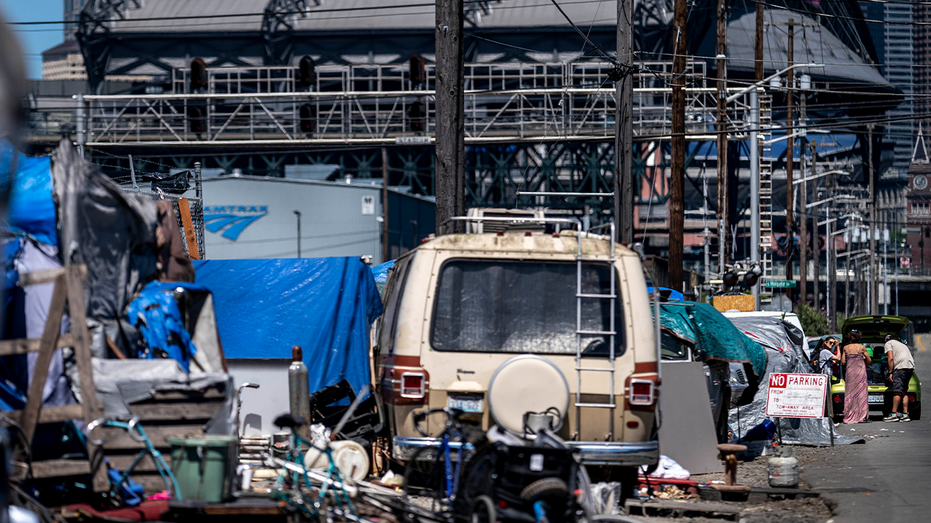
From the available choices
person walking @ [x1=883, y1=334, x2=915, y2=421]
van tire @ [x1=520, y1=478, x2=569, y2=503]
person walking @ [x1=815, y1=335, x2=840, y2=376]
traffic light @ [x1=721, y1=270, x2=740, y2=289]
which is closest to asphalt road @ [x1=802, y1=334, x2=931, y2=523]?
person walking @ [x1=815, y1=335, x2=840, y2=376]

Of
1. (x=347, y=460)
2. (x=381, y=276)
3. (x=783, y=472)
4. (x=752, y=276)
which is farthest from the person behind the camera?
(x=752, y=276)

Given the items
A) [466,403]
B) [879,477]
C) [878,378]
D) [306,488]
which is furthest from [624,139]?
[306,488]

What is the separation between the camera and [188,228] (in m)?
16.4

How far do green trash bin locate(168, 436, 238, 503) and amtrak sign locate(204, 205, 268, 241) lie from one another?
153 feet

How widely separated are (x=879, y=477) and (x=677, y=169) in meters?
11.4

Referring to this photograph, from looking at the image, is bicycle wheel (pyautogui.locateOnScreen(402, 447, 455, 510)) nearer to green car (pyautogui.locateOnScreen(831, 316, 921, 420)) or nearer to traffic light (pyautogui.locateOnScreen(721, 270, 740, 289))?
green car (pyautogui.locateOnScreen(831, 316, 921, 420))

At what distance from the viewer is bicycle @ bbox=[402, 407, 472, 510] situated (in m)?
8.27

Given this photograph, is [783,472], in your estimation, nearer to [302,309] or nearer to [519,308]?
[519,308]

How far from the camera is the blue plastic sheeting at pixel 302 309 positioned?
Answer: 516 inches

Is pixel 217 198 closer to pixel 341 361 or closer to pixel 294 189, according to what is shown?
pixel 294 189

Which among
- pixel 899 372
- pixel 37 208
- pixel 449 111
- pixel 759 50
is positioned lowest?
pixel 899 372

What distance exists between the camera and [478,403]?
9.11 m

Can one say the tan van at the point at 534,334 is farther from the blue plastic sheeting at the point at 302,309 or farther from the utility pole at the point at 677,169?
the utility pole at the point at 677,169

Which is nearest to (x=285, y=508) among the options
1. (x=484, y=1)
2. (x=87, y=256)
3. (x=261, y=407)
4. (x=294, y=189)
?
(x=87, y=256)
